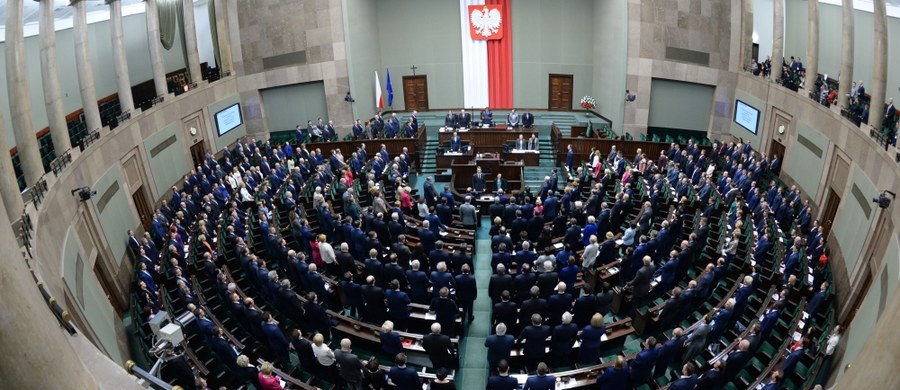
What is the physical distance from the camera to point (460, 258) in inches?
413

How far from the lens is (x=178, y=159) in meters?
18.1

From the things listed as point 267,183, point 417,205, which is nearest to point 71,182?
point 267,183

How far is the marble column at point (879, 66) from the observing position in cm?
1236

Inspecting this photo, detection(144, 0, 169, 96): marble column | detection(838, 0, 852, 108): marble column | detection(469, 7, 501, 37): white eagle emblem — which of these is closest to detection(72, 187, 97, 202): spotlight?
detection(144, 0, 169, 96): marble column

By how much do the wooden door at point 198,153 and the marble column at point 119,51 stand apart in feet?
12.3

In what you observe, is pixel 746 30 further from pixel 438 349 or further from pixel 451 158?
pixel 438 349

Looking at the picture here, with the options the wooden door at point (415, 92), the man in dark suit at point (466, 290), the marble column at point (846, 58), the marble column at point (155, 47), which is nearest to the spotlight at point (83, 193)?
the marble column at point (155, 47)

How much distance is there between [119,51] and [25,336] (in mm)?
15565

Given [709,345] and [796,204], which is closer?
[709,345]

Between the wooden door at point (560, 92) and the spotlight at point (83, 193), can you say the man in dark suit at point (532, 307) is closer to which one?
the spotlight at point (83, 193)

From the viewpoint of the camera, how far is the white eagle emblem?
2345 cm

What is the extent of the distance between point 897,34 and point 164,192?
2121cm

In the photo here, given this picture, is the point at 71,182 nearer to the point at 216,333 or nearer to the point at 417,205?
the point at 216,333

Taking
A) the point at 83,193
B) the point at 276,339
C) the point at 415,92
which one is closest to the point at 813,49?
the point at 415,92
